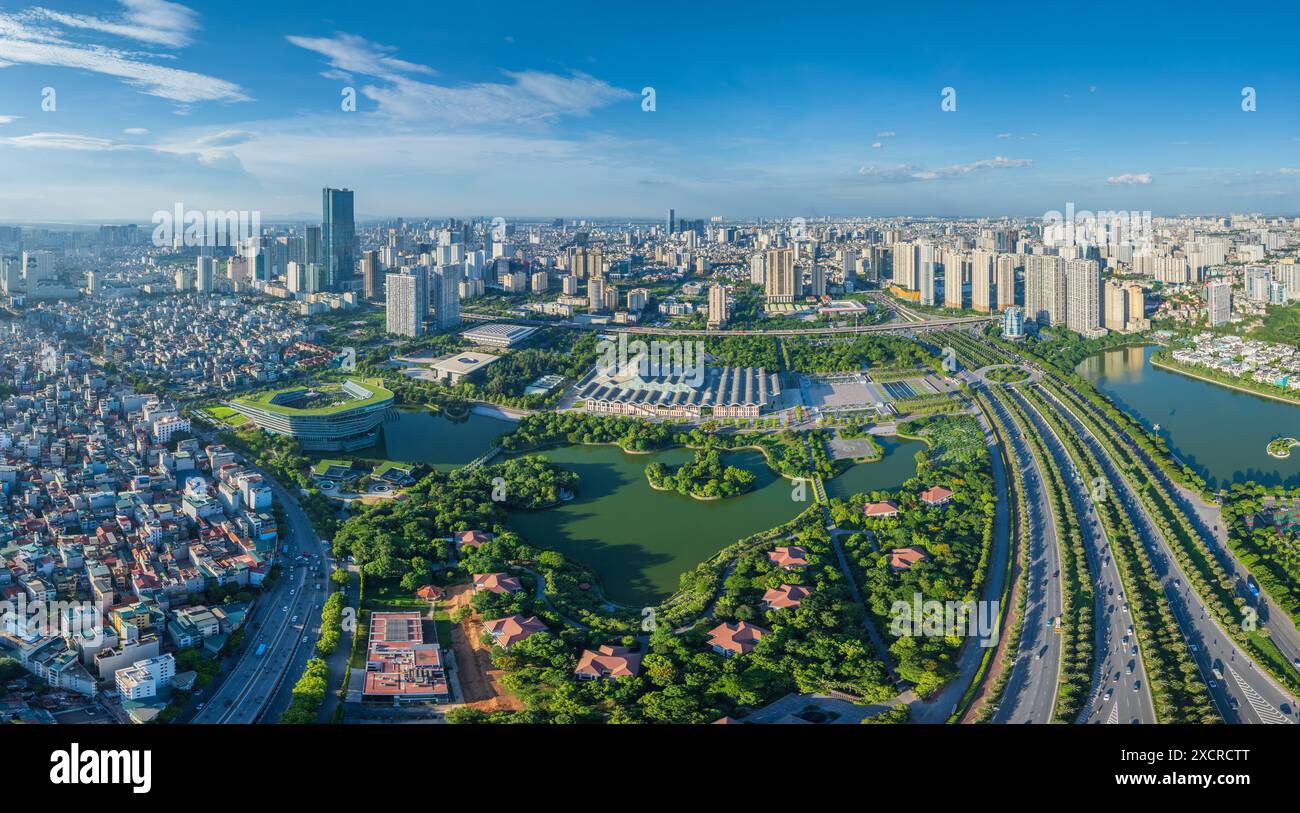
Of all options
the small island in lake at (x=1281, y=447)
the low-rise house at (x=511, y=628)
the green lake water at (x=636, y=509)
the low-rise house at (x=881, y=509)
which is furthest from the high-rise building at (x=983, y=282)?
the low-rise house at (x=511, y=628)

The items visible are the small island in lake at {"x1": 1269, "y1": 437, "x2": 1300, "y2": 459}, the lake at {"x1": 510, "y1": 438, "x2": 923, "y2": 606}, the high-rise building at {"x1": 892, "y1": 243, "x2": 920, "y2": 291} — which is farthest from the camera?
the high-rise building at {"x1": 892, "y1": 243, "x2": 920, "y2": 291}

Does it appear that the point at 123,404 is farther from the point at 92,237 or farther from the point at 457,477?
the point at 92,237

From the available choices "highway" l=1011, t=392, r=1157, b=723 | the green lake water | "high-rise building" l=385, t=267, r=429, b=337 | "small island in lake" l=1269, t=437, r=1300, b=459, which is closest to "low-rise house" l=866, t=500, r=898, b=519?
the green lake water

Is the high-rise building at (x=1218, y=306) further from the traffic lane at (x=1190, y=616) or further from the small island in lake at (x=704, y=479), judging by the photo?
the small island in lake at (x=704, y=479)

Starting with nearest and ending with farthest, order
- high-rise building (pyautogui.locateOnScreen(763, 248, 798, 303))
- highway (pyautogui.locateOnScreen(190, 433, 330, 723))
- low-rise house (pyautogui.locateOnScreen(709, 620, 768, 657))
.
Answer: highway (pyautogui.locateOnScreen(190, 433, 330, 723)) < low-rise house (pyautogui.locateOnScreen(709, 620, 768, 657)) < high-rise building (pyautogui.locateOnScreen(763, 248, 798, 303))

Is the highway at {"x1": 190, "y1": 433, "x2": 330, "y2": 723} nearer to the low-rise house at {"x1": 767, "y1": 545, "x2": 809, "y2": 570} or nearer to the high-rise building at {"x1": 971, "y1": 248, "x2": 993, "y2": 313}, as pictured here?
the low-rise house at {"x1": 767, "y1": 545, "x2": 809, "y2": 570}

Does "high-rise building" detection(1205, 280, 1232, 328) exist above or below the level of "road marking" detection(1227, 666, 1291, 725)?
above

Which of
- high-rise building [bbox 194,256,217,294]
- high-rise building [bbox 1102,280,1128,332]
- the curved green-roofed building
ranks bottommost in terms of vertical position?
the curved green-roofed building

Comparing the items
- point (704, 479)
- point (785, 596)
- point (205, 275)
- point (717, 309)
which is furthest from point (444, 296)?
point (785, 596)
